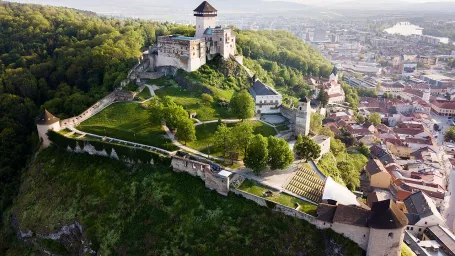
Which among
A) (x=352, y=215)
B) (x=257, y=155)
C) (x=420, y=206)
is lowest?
(x=420, y=206)

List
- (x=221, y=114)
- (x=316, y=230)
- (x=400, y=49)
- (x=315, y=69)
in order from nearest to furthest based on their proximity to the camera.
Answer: (x=316, y=230)
(x=221, y=114)
(x=315, y=69)
(x=400, y=49)

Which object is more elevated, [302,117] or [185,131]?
[302,117]

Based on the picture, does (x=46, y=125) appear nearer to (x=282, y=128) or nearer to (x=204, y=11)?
(x=282, y=128)

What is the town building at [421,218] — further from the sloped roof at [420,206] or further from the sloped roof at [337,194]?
the sloped roof at [337,194]

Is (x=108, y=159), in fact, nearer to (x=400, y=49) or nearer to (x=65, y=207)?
(x=65, y=207)

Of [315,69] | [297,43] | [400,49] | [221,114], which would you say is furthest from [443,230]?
[400,49]

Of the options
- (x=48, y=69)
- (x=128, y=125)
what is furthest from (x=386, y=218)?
(x=48, y=69)
